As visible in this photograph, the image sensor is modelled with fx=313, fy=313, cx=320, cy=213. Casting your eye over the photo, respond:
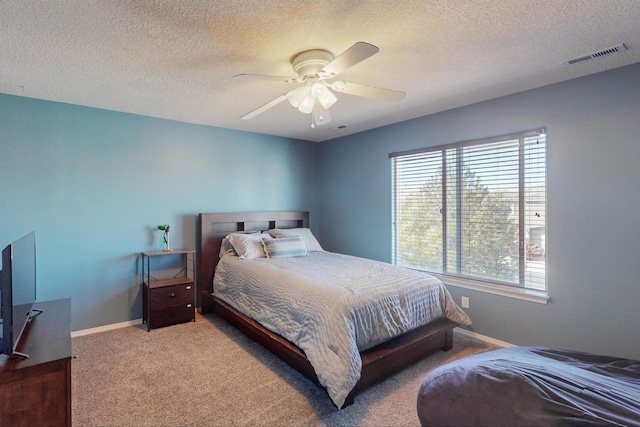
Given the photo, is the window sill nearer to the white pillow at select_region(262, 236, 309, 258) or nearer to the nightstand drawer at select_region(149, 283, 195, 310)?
the white pillow at select_region(262, 236, 309, 258)

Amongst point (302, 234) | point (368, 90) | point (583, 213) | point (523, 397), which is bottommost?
point (523, 397)

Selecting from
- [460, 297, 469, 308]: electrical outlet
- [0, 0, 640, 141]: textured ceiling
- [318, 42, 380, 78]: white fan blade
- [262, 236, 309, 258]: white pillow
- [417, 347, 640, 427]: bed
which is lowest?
[460, 297, 469, 308]: electrical outlet

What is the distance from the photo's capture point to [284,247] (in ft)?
12.5

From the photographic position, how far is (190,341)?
309cm

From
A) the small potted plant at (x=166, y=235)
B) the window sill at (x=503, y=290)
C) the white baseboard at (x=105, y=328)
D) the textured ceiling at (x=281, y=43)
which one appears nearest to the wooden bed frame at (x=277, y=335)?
the small potted plant at (x=166, y=235)

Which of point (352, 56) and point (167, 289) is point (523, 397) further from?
point (167, 289)

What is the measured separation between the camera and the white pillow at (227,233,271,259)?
372 centimetres

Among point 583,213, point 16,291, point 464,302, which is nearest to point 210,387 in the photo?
point 16,291

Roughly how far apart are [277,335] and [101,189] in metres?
2.51

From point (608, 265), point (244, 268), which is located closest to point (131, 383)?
point (244, 268)

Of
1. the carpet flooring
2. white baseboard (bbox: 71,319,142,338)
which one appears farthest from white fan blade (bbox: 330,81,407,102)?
white baseboard (bbox: 71,319,142,338)

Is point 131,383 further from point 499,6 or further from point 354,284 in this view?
point 499,6

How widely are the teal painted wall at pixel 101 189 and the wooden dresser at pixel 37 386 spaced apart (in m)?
1.91

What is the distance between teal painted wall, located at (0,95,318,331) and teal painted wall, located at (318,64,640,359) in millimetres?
3161
